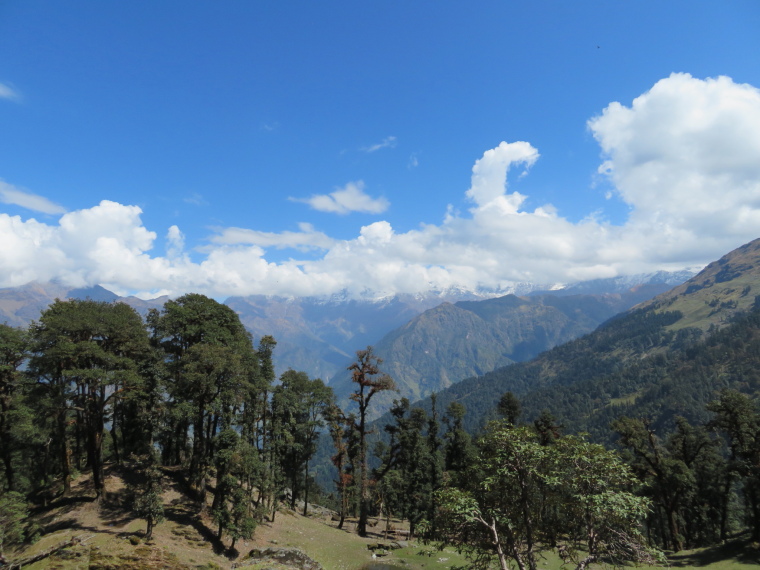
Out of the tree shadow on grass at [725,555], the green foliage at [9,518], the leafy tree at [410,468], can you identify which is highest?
the green foliage at [9,518]

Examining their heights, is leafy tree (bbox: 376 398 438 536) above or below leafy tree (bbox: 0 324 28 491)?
below

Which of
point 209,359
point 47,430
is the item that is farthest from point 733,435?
point 47,430

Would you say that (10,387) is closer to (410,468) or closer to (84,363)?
(84,363)

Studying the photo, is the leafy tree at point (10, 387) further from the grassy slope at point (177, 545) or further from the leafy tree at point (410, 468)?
the leafy tree at point (410, 468)

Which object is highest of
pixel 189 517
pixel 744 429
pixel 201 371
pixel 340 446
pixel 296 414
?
pixel 201 371

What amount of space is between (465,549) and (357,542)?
3253cm

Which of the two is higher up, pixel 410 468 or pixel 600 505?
pixel 600 505

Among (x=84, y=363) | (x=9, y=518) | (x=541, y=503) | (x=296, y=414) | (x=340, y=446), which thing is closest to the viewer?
(x=541, y=503)

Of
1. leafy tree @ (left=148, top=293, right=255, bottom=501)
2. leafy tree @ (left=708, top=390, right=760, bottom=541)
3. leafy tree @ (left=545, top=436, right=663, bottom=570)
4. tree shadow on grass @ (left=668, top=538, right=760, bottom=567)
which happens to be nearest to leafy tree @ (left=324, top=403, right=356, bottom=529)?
leafy tree @ (left=148, top=293, right=255, bottom=501)


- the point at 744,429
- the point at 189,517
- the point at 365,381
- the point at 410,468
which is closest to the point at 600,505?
the point at 365,381

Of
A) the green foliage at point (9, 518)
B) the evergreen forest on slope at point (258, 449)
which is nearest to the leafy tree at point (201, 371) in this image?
the evergreen forest on slope at point (258, 449)

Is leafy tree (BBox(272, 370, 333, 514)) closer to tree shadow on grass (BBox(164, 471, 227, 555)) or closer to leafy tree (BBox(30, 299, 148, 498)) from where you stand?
tree shadow on grass (BBox(164, 471, 227, 555))

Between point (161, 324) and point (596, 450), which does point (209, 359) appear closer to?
point (161, 324)

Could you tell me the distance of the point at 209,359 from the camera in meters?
32.8
